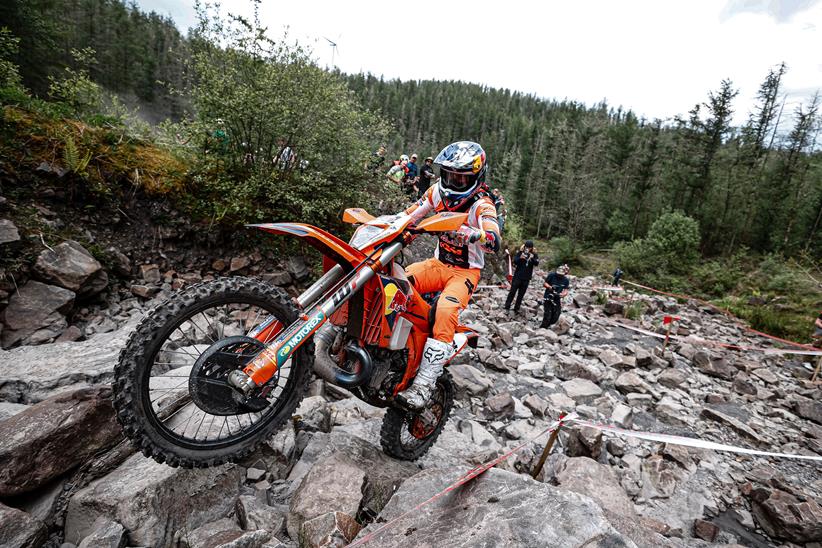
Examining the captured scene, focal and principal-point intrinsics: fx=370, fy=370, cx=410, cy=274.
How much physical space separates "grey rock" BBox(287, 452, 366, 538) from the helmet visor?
274cm

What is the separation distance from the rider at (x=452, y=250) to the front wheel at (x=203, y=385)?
3.53ft

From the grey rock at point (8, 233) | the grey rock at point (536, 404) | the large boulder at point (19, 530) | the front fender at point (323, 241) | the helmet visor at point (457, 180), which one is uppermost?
the helmet visor at point (457, 180)

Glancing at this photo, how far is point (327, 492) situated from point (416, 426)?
126 centimetres

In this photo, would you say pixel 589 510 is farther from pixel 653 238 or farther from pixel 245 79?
pixel 653 238

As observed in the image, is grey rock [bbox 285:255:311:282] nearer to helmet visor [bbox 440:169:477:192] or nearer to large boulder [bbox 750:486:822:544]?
helmet visor [bbox 440:169:477:192]

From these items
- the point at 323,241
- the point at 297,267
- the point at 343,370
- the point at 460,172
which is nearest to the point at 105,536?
the point at 343,370

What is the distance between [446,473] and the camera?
3021 mm

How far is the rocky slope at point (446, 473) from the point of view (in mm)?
2295

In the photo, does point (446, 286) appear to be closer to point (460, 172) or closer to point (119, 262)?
point (460, 172)

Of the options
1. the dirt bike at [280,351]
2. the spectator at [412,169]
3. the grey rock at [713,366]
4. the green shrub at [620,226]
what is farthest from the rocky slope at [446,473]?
the green shrub at [620,226]

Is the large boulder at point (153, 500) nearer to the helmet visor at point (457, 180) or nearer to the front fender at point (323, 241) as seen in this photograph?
the front fender at point (323, 241)

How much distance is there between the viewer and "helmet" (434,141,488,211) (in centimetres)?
366

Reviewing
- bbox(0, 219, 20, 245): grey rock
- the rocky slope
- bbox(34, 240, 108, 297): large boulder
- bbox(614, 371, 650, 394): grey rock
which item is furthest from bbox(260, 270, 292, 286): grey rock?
bbox(614, 371, 650, 394): grey rock

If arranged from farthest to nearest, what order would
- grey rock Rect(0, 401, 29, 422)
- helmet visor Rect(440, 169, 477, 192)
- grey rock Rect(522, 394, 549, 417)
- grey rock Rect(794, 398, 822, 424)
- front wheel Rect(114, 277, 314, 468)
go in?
1. grey rock Rect(794, 398, 822, 424)
2. grey rock Rect(522, 394, 549, 417)
3. helmet visor Rect(440, 169, 477, 192)
4. grey rock Rect(0, 401, 29, 422)
5. front wheel Rect(114, 277, 314, 468)
